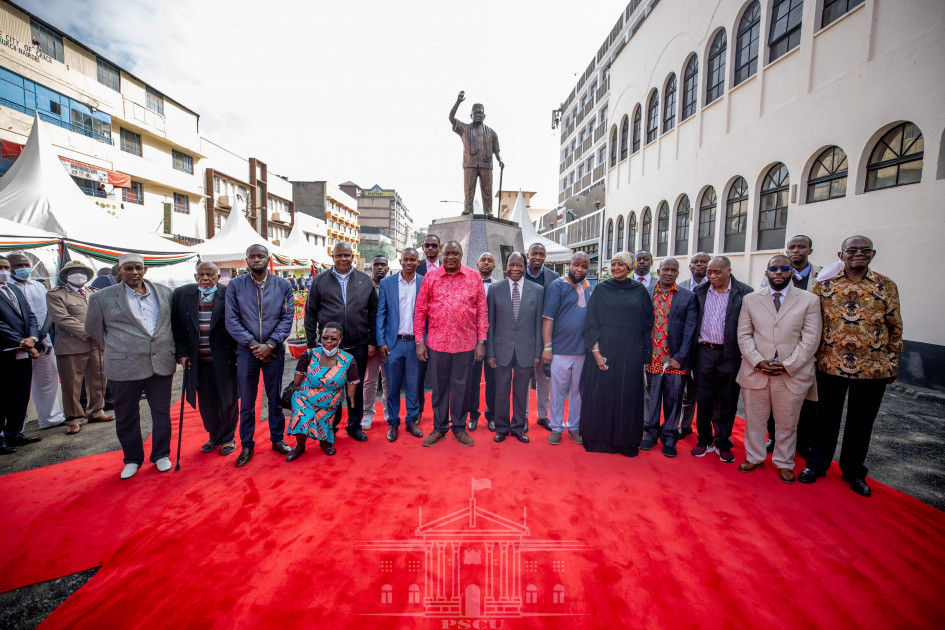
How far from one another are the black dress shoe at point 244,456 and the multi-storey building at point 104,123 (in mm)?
18705

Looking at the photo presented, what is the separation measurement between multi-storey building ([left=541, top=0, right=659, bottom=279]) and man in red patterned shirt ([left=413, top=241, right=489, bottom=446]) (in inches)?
773

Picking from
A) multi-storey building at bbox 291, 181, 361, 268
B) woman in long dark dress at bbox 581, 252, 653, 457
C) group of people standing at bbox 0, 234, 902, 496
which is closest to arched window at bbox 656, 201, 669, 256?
group of people standing at bbox 0, 234, 902, 496

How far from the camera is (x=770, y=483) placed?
337 centimetres

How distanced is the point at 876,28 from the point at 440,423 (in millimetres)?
10555

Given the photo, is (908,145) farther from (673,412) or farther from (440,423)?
(440,423)

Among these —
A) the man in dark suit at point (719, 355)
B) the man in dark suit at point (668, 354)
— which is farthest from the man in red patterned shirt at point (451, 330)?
the man in dark suit at point (719, 355)

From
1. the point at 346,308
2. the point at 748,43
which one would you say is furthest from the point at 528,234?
the point at 346,308

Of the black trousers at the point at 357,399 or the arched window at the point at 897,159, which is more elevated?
the arched window at the point at 897,159

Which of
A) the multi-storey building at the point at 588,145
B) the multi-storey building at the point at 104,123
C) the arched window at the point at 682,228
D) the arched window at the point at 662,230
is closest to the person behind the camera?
the arched window at the point at 682,228

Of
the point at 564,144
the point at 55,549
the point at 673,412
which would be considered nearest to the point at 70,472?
the point at 55,549

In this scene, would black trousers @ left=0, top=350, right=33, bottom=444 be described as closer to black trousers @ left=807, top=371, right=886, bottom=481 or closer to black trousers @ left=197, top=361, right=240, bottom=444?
black trousers @ left=197, top=361, right=240, bottom=444

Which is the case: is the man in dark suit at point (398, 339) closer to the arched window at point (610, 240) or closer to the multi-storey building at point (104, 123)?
the arched window at point (610, 240)

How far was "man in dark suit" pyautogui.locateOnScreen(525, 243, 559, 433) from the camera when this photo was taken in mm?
4730

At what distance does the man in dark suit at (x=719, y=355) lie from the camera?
376 centimetres
